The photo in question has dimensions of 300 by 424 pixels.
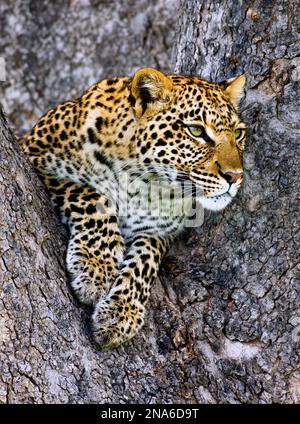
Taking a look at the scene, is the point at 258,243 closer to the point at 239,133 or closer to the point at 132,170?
the point at 239,133

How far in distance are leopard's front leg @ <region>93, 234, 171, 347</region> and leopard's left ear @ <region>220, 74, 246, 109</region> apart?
1.20 metres

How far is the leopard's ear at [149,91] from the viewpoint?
20.6 ft

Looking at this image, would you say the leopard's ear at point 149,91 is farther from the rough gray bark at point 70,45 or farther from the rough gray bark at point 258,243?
the rough gray bark at point 70,45

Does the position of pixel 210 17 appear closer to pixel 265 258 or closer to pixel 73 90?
pixel 265 258

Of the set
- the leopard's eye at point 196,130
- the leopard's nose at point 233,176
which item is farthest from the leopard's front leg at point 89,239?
the leopard's nose at point 233,176

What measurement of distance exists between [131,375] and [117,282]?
0.82 m

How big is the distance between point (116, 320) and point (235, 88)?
1770 mm

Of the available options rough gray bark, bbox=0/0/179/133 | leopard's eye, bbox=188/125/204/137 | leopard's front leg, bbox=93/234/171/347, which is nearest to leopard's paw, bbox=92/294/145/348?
leopard's front leg, bbox=93/234/171/347

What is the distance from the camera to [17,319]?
5238 millimetres

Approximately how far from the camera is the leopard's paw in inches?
226

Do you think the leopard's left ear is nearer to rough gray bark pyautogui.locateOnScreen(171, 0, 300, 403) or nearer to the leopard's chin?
rough gray bark pyautogui.locateOnScreen(171, 0, 300, 403)
